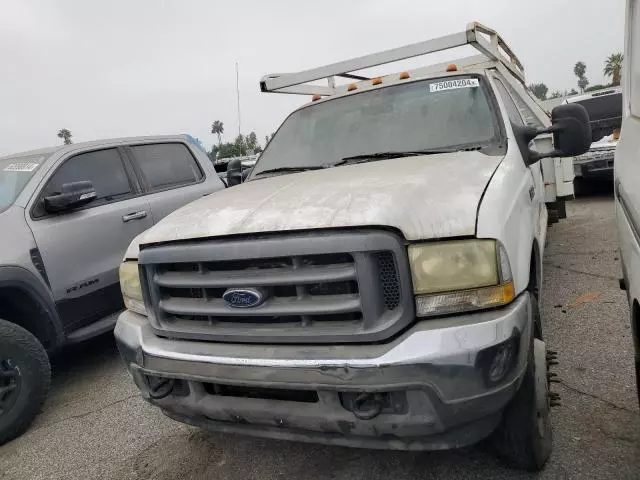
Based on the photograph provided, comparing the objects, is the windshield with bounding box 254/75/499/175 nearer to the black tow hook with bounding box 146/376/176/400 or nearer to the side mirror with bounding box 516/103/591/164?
the side mirror with bounding box 516/103/591/164

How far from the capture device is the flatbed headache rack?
12.3 ft

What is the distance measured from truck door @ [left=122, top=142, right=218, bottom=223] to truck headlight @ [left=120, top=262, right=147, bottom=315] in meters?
Answer: 2.12

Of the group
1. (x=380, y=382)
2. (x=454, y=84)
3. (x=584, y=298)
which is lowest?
(x=584, y=298)

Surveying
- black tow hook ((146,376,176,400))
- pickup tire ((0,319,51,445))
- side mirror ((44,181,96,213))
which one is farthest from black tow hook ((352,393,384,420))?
side mirror ((44,181,96,213))

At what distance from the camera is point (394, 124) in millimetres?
3219

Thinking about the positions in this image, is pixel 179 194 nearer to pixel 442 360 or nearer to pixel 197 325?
pixel 197 325

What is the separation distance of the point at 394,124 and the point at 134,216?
8.04 ft

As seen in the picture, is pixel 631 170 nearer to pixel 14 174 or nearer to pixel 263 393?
pixel 263 393

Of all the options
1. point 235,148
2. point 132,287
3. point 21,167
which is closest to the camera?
point 132,287

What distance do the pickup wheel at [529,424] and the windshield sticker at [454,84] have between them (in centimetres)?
172

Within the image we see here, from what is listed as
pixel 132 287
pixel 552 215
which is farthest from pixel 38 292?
pixel 552 215

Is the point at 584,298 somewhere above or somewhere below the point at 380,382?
below

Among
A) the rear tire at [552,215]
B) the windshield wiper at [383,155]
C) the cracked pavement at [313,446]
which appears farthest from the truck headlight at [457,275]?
the rear tire at [552,215]

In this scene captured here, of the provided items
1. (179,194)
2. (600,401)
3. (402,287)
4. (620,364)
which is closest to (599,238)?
(620,364)
